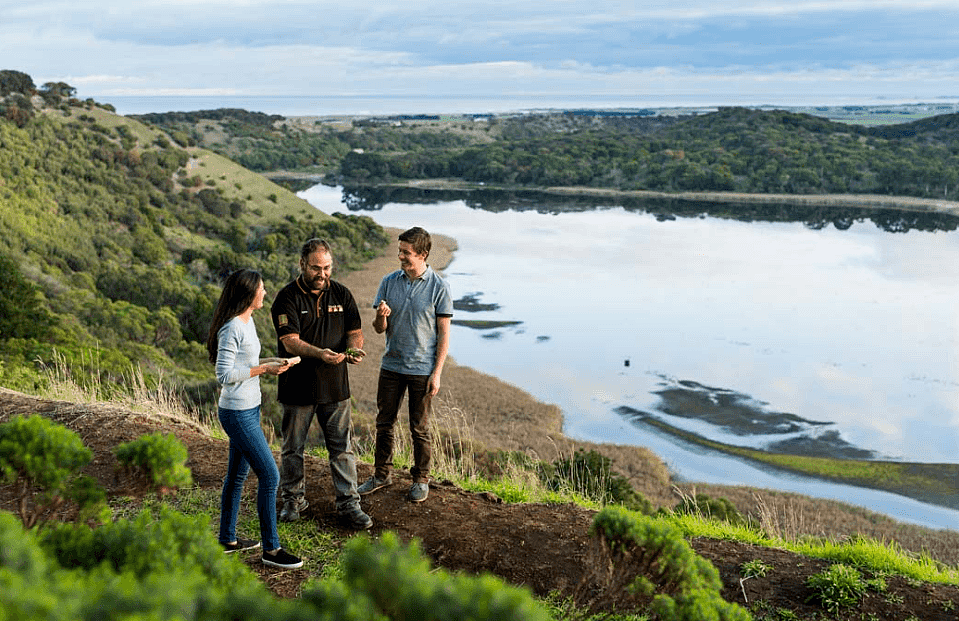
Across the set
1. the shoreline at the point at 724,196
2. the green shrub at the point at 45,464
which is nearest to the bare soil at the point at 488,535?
the green shrub at the point at 45,464

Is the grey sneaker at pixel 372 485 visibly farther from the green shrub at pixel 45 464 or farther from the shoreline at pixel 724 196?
the shoreline at pixel 724 196

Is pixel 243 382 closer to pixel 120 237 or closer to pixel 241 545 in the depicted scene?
pixel 241 545

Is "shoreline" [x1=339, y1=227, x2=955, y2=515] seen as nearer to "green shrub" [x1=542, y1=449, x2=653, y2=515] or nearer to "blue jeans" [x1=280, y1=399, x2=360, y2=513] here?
"green shrub" [x1=542, y1=449, x2=653, y2=515]

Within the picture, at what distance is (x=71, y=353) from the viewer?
46.9ft

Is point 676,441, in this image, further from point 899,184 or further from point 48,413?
point 899,184

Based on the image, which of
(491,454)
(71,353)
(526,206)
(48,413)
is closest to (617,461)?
(491,454)

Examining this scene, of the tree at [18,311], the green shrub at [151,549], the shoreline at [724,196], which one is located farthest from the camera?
the shoreline at [724,196]

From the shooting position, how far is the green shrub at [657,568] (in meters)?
3.16

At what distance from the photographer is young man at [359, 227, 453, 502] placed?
589 cm

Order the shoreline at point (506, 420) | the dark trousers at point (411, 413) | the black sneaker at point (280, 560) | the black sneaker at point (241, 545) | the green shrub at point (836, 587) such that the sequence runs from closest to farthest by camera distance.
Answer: the green shrub at point (836, 587) → the black sneaker at point (280, 560) → the black sneaker at point (241, 545) → the dark trousers at point (411, 413) → the shoreline at point (506, 420)

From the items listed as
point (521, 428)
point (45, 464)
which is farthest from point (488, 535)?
point (521, 428)

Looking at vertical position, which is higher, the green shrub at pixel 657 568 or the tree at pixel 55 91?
the tree at pixel 55 91

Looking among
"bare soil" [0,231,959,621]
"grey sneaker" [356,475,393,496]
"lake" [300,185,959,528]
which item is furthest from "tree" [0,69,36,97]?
"grey sneaker" [356,475,393,496]

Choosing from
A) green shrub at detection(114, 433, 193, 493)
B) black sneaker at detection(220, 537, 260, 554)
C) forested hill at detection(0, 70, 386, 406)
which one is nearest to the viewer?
green shrub at detection(114, 433, 193, 493)
